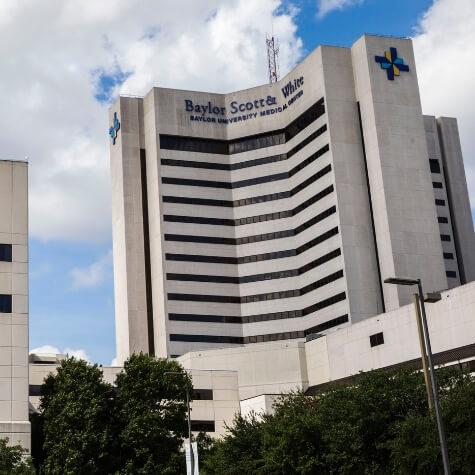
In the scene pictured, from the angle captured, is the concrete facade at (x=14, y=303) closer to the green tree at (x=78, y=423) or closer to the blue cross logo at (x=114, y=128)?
the green tree at (x=78, y=423)

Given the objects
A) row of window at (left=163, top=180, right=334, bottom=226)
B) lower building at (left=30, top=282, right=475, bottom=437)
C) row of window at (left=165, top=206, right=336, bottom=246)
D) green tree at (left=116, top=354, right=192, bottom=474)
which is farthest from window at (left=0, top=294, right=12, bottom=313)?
row of window at (left=163, top=180, right=334, bottom=226)

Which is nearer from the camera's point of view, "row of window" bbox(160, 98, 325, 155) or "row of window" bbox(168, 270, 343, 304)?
"row of window" bbox(168, 270, 343, 304)

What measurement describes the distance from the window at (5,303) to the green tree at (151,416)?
39.8ft

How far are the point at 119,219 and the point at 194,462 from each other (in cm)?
11306

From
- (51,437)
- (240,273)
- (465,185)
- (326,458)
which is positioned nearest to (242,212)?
(240,273)

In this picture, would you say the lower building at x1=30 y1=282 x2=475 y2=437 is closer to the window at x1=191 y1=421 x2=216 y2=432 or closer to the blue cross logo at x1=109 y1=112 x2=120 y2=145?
the window at x1=191 y1=421 x2=216 y2=432

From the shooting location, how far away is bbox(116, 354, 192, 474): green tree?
80062 millimetres

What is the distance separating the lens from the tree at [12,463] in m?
69.9

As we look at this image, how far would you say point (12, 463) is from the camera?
7312 centimetres

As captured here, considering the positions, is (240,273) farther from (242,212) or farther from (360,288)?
(360,288)

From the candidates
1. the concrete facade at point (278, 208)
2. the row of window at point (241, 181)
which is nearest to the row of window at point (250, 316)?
the concrete facade at point (278, 208)

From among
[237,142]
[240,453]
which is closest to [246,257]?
[237,142]

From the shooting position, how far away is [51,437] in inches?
Answer: 3233

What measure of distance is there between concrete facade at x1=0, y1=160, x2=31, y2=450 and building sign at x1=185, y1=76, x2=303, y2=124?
81960 millimetres
